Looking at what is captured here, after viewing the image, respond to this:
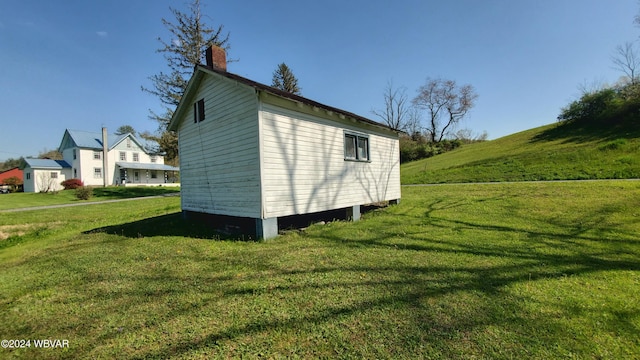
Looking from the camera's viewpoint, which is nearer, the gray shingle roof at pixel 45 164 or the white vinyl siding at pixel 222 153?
the white vinyl siding at pixel 222 153

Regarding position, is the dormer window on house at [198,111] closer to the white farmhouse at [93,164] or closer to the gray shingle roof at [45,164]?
the white farmhouse at [93,164]

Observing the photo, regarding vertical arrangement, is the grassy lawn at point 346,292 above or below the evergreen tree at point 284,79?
below

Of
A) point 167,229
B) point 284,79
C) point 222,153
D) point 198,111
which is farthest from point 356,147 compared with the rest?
point 284,79

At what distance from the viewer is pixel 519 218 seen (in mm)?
7879

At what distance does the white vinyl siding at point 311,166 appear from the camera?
702 centimetres

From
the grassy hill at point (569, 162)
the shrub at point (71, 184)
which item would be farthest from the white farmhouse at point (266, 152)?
the shrub at point (71, 184)

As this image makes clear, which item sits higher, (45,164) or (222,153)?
(45,164)

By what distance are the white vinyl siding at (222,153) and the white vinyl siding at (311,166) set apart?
407 millimetres

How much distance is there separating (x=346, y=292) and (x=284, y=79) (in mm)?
38438

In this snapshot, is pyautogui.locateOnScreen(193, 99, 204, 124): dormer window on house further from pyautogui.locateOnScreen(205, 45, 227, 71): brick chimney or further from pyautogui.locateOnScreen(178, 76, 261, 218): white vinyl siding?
pyautogui.locateOnScreen(205, 45, 227, 71): brick chimney

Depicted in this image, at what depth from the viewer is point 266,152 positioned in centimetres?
688

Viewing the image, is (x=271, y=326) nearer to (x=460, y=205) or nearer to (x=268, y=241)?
(x=268, y=241)

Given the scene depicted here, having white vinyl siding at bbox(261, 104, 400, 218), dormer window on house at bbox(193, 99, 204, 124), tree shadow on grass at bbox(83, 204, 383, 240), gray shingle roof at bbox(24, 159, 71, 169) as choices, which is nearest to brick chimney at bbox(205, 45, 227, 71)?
dormer window on house at bbox(193, 99, 204, 124)

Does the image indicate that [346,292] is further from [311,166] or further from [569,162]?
[569,162]
